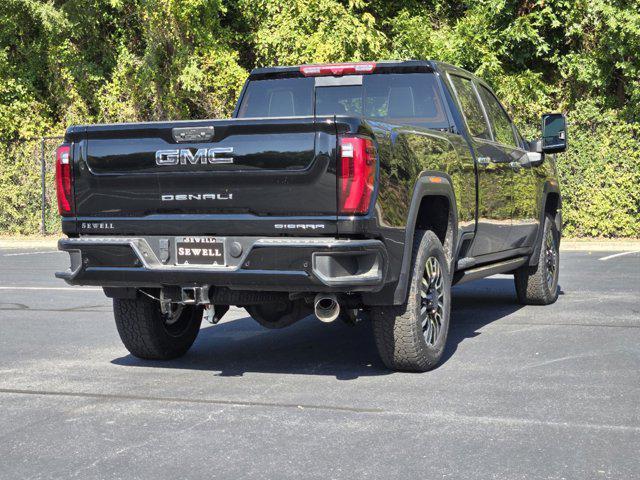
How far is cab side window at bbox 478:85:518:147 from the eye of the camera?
29.8ft

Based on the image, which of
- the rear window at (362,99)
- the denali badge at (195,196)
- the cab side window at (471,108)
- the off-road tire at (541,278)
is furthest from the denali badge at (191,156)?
the off-road tire at (541,278)

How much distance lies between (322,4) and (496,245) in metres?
14.5

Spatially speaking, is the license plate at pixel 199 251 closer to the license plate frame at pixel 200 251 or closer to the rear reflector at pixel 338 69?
the license plate frame at pixel 200 251

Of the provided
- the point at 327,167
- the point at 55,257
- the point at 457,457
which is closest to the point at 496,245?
the point at 327,167

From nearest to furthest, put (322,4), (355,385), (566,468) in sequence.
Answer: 1. (566,468)
2. (355,385)
3. (322,4)

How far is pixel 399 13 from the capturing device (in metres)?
23.9

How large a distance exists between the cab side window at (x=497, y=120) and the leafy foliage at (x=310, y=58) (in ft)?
34.6

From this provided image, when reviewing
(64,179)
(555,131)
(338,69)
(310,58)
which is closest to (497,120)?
(555,131)

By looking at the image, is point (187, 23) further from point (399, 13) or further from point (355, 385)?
point (355, 385)

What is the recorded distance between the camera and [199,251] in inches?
247

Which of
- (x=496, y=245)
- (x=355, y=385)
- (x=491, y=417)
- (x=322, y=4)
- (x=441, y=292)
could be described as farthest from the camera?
(x=322, y=4)

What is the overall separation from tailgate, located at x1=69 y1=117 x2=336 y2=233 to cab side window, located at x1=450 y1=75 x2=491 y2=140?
2.60 metres

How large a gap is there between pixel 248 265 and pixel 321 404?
0.92 meters

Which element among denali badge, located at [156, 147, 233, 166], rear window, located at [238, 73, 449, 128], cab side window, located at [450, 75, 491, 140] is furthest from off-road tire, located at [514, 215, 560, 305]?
denali badge, located at [156, 147, 233, 166]
